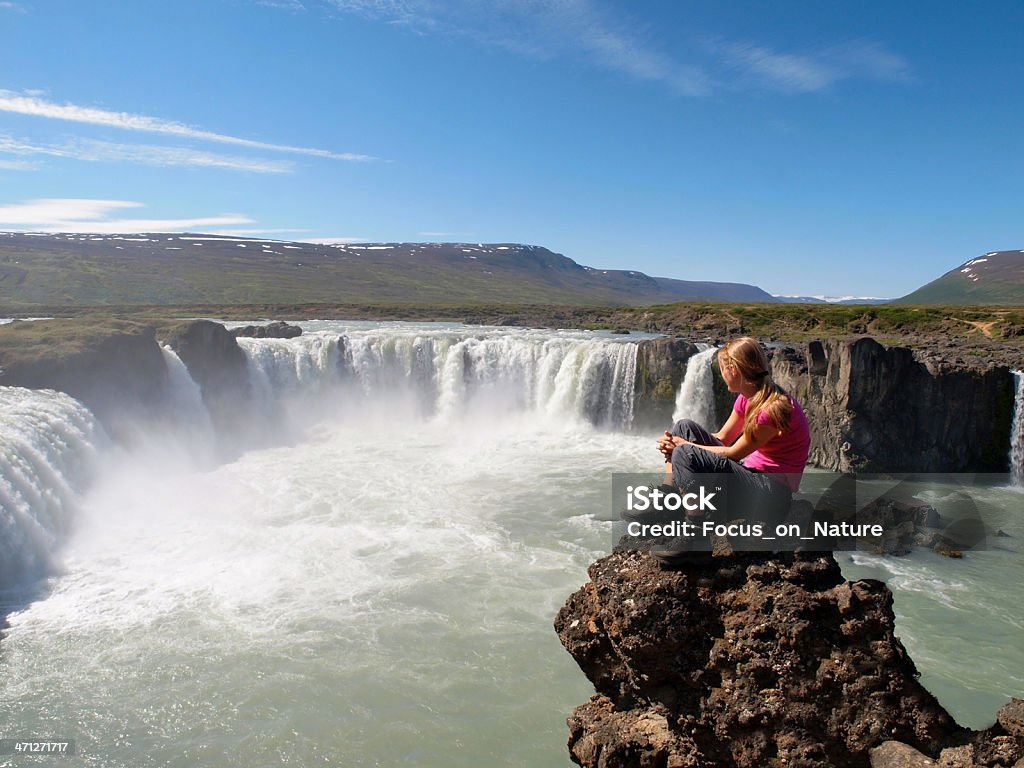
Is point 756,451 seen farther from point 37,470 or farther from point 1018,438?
point 1018,438

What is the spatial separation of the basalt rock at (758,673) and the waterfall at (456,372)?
29.2 m

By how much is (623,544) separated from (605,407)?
2900 centimetres

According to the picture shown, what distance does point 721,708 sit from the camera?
4840 mm

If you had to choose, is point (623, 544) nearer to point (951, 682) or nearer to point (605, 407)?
point (951, 682)

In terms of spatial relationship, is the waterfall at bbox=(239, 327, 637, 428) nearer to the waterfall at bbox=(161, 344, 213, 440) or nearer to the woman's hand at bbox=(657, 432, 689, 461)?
the waterfall at bbox=(161, 344, 213, 440)

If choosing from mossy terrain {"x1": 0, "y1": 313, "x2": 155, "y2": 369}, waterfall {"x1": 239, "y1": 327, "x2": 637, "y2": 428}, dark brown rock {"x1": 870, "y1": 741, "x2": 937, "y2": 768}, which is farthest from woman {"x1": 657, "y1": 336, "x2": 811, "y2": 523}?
waterfall {"x1": 239, "y1": 327, "x2": 637, "y2": 428}

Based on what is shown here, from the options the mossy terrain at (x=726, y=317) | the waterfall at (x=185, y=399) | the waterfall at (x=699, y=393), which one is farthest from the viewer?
the mossy terrain at (x=726, y=317)

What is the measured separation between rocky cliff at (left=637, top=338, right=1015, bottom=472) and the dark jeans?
991 inches

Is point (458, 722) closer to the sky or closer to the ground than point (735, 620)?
closer to the ground

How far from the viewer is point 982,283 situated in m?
157

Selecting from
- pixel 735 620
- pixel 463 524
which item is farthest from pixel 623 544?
pixel 463 524

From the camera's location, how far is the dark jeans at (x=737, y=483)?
5.19m

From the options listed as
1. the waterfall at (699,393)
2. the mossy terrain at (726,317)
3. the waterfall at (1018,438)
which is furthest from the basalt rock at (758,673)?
the mossy terrain at (726,317)

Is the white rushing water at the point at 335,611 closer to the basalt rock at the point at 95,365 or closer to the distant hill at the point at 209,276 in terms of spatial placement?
the basalt rock at the point at 95,365
